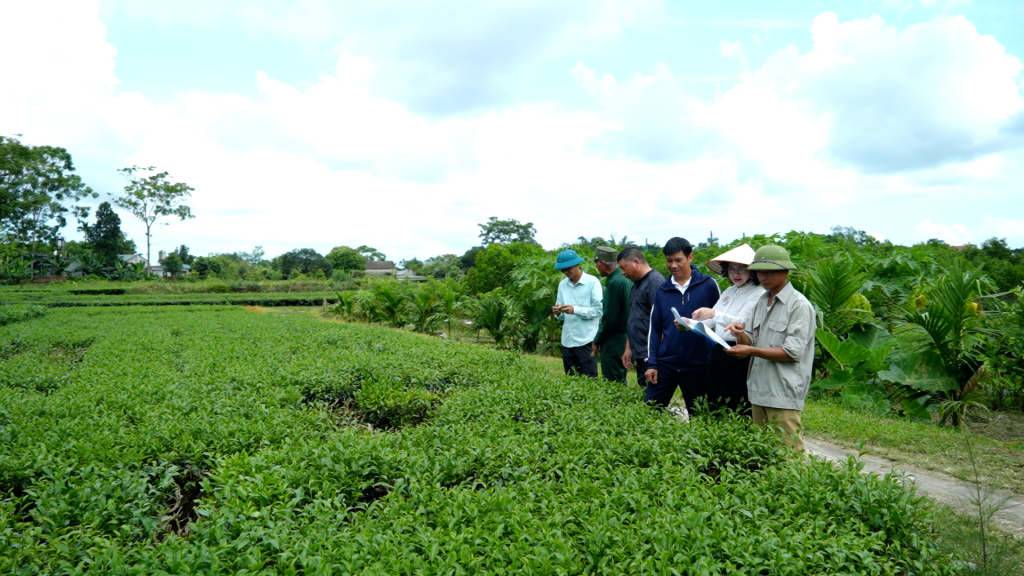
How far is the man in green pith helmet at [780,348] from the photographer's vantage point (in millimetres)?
3683

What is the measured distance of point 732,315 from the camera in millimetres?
4168

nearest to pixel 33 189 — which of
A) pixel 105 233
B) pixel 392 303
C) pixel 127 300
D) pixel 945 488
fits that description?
pixel 105 233

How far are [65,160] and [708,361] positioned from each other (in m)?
49.5

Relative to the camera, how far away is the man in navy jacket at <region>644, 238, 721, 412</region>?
14.7 ft

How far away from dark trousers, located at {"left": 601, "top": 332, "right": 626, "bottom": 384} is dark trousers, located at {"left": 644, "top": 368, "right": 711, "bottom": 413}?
1077 mm

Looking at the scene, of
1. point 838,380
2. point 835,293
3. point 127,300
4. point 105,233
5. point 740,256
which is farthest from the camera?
point 105,233

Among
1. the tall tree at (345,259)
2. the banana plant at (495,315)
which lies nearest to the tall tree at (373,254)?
the tall tree at (345,259)

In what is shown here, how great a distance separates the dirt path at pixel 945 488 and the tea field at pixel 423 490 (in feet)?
2.35

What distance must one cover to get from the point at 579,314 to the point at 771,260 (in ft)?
8.11

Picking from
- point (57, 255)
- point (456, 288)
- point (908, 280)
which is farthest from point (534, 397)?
point (57, 255)

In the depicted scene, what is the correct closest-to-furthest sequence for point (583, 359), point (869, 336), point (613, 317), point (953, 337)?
point (613, 317) < point (583, 359) < point (953, 337) < point (869, 336)

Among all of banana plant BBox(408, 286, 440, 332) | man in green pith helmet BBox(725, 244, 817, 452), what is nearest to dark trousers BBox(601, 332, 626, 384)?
man in green pith helmet BBox(725, 244, 817, 452)

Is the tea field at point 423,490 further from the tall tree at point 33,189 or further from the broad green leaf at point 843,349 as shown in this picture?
the tall tree at point 33,189

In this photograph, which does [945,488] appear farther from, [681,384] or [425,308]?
[425,308]
